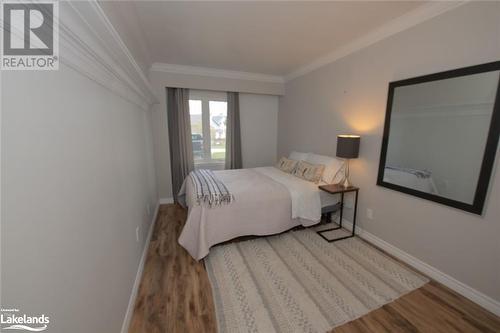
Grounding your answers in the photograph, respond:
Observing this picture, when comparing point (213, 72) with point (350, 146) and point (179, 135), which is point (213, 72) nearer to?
point (179, 135)

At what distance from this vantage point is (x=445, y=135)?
1.87 metres

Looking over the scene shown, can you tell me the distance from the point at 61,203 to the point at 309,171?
2.79m

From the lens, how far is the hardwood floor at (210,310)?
4.90 ft

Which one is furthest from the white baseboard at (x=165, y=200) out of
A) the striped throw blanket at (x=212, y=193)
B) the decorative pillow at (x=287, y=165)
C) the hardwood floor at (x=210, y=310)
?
the decorative pillow at (x=287, y=165)

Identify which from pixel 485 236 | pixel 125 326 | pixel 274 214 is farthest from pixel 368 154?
pixel 125 326

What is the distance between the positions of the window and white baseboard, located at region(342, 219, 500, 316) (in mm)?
3005

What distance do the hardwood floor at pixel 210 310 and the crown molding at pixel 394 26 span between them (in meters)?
2.52

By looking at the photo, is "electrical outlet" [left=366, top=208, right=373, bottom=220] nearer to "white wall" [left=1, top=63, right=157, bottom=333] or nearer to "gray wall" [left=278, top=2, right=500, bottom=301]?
"gray wall" [left=278, top=2, right=500, bottom=301]

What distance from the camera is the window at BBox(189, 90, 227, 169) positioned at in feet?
13.4

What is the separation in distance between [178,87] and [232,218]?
2636 mm

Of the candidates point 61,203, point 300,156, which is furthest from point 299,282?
point 300,156

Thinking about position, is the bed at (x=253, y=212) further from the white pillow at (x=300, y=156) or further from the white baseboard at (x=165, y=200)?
the white baseboard at (x=165, y=200)

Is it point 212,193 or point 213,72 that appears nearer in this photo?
point 212,193

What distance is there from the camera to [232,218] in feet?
7.79
